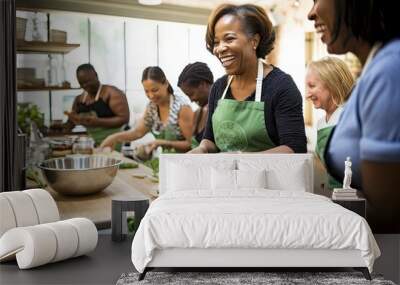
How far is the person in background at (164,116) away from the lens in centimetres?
594

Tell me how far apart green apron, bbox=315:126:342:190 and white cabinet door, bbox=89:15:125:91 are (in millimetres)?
1757

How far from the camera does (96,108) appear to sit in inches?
235

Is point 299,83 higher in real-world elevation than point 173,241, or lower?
higher

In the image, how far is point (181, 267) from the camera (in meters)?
4.72

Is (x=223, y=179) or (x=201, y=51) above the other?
(x=201, y=51)

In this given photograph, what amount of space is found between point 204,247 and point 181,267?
0.44m

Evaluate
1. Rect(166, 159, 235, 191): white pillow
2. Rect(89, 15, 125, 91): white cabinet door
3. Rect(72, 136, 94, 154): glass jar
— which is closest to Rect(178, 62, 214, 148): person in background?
Rect(166, 159, 235, 191): white pillow

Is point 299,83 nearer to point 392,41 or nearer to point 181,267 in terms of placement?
point 392,41

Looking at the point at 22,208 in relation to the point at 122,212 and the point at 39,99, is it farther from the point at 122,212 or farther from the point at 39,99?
the point at 39,99

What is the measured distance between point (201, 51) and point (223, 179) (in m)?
1.23

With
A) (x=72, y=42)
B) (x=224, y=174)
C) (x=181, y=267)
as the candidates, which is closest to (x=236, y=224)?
(x=181, y=267)

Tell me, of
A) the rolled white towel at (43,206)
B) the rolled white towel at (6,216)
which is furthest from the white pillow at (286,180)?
the rolled white towel at (6,216)

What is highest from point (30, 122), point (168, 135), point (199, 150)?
point (30, 122)

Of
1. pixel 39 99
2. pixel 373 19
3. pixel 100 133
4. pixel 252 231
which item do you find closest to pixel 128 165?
pixel 100 133
